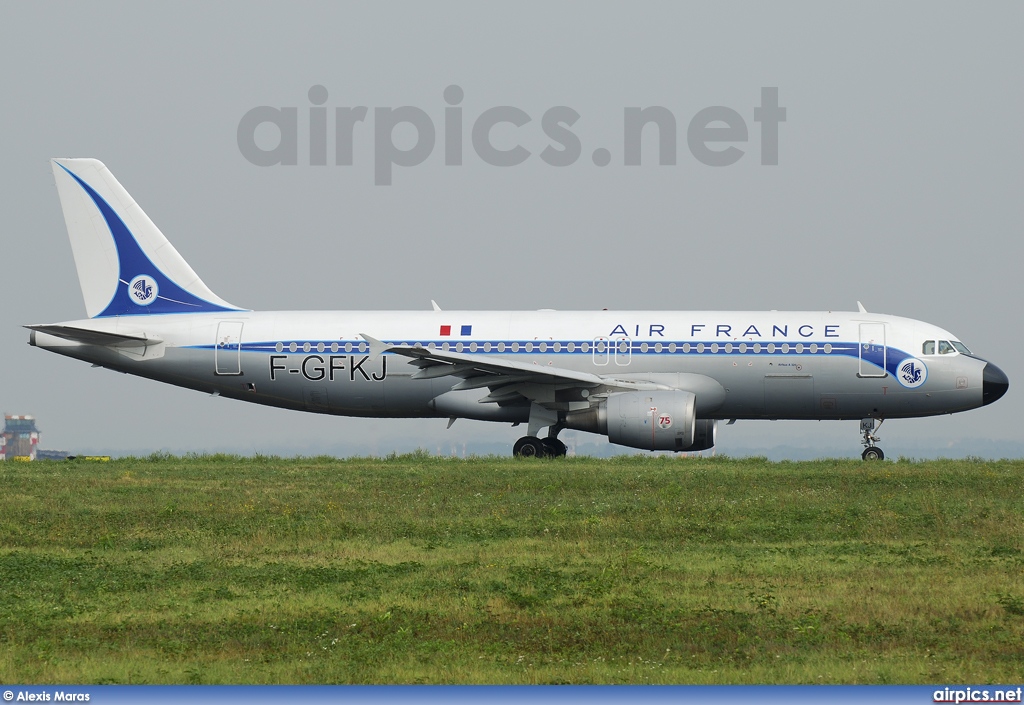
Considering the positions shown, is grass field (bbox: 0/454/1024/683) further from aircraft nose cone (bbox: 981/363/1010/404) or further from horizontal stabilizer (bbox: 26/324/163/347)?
horizontal stabilizer (bbox: 26/324/163/347)

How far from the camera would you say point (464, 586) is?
12.9 meters

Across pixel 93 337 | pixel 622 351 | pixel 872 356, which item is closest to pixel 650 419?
pixel 622 351

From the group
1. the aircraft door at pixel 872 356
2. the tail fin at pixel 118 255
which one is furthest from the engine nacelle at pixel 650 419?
the tail fin at pixel 118 255

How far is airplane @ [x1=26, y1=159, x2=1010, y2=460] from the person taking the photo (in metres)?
29.2

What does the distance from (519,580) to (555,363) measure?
16853 mm

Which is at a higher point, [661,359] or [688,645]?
[661,359]

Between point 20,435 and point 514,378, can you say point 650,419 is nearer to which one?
point 514,378

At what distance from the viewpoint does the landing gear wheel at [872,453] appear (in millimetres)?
29458

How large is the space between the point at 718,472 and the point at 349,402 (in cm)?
1089

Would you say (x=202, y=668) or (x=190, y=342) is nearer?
→ (x=202, y=668)

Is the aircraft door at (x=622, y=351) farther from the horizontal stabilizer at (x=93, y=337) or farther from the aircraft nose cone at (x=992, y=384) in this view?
the horizontal stabilizer at (x=93, y=337)

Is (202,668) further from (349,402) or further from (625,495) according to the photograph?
(349,402)

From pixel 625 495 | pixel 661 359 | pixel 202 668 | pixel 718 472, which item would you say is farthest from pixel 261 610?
pixel 661 359

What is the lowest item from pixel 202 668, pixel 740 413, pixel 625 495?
pixel 202 668
